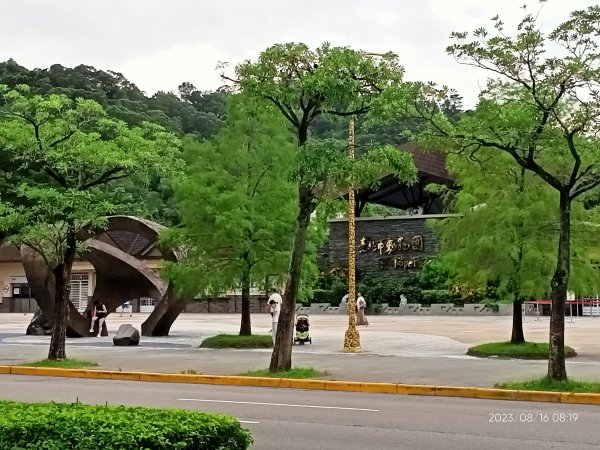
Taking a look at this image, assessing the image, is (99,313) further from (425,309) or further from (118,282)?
(425,309)

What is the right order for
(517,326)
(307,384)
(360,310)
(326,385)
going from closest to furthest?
(326,385), (307,384), (517,326), (360,310)

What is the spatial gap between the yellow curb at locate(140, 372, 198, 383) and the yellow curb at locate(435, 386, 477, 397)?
5310 millimetres

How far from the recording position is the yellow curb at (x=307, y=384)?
53.0ft

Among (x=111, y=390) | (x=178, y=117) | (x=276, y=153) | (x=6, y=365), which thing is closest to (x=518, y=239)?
(x=276, y=153)

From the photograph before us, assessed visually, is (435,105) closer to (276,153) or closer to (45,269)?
(276,153)

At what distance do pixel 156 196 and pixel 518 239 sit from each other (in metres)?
48.7

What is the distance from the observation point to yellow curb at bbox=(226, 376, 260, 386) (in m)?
16.8

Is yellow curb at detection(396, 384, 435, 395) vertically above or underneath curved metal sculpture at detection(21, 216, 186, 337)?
underneath

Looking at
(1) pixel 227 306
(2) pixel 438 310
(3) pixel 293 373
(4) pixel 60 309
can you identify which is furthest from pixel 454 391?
(1) pixel 227 306

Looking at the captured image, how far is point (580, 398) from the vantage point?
13734mm

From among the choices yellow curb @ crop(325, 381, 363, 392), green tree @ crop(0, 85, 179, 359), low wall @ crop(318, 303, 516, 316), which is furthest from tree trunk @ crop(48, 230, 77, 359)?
low wall @ crop(318, 303, 516, 316)

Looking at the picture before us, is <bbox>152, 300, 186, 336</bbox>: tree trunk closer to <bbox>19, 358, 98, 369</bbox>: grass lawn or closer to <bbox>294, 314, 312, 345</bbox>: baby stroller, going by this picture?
<bbox>294, 314, 312, 345</bbox>: baby stroller

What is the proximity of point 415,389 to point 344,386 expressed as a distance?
1.45 metres

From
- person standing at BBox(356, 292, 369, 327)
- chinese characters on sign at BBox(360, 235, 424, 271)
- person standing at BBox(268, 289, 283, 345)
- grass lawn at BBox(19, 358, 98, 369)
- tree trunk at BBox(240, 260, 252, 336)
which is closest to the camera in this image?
grass lawn at BBox(19, 358, 98, 369)
